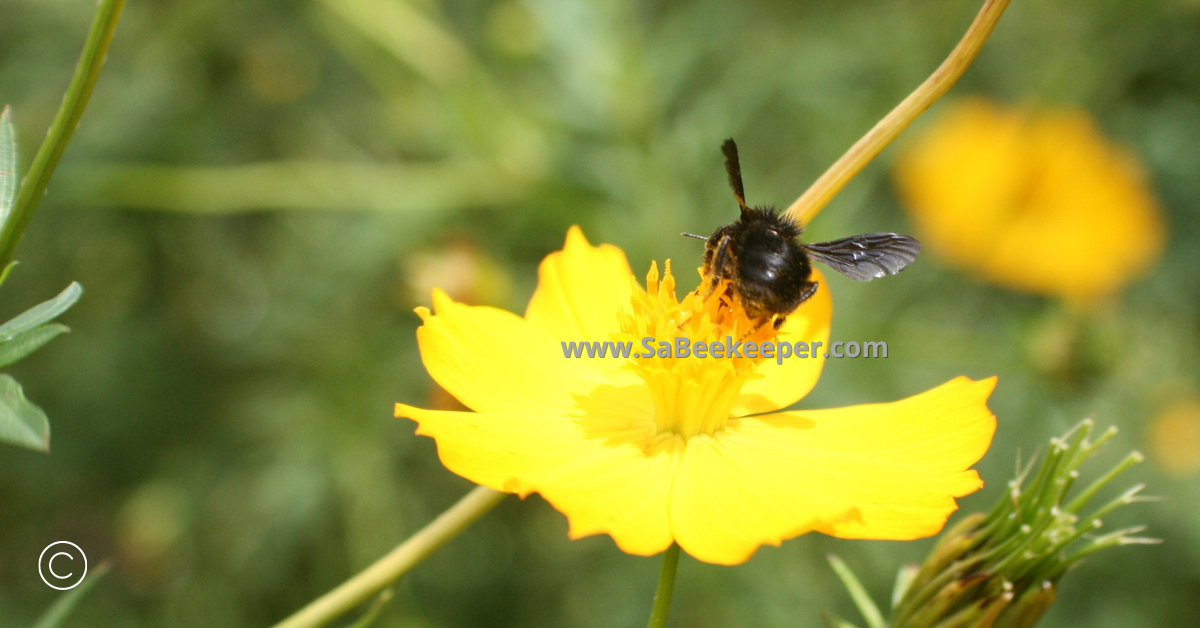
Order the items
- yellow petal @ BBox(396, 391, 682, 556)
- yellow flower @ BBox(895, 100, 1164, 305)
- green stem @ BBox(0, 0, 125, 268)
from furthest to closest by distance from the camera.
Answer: yellow flower @ BBox(895, 100, 1164, 305)
yellow petal @ BBox(396, 391, 682, 556)
green stem @ BBox(0, 0, 125, 268)

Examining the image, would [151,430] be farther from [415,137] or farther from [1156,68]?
[1156,68]

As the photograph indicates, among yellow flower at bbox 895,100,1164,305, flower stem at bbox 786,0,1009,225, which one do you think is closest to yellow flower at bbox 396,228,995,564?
flower stem at bbox 786,0,1009,225

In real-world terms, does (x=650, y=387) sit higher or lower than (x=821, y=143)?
lower

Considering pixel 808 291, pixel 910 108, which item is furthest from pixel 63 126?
pixel 808 291

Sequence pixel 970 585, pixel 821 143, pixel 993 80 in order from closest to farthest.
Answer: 1. pixel 970 585
2. pixel 821 143
3. pixel 993 80

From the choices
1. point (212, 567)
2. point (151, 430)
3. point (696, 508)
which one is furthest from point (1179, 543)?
point (151, 430)

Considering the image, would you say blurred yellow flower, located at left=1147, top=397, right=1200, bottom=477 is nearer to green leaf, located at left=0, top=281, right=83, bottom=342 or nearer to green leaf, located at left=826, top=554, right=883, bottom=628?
green leaf, located at left=826, top=554, right=883, bottom=628
